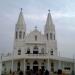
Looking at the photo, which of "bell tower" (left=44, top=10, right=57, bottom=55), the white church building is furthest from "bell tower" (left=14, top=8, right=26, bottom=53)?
"bell tower" (left=44, top=10, right=57, bottom=55)

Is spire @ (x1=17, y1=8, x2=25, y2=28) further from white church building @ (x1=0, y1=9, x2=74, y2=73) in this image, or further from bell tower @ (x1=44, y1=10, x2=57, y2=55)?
bell tower @ (x1=44, y1=10, x2=57, y2=55)

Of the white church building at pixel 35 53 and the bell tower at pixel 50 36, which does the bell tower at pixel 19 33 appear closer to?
the white church building at pixel 35 53

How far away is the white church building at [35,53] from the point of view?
46125 mm

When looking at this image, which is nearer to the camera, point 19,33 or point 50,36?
point 19,33

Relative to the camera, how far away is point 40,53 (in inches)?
1901

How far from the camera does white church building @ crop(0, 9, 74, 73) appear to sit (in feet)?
151

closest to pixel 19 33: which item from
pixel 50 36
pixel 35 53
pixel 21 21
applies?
pixel 21 21

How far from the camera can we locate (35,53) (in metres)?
49.0

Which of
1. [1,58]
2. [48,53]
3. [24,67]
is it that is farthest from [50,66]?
[1,58]

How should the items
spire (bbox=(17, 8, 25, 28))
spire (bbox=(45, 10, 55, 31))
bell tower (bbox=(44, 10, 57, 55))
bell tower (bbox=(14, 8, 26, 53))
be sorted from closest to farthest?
bell tower (bbox=(14, 8, 26, 53)), bell tower (bbox=(44, 10, 57, 55)), spire (bbox=(17, 8, 25, 28)), spire (bbox=(45, 10, 55, 31))

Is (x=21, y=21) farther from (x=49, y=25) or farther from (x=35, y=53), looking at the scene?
(x=35, y=53)

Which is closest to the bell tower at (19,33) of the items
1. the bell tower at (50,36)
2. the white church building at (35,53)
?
the white church building at (35,53)

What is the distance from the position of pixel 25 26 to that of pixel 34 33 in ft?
10.1

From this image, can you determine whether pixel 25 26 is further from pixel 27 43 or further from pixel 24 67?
pixel 24 67
